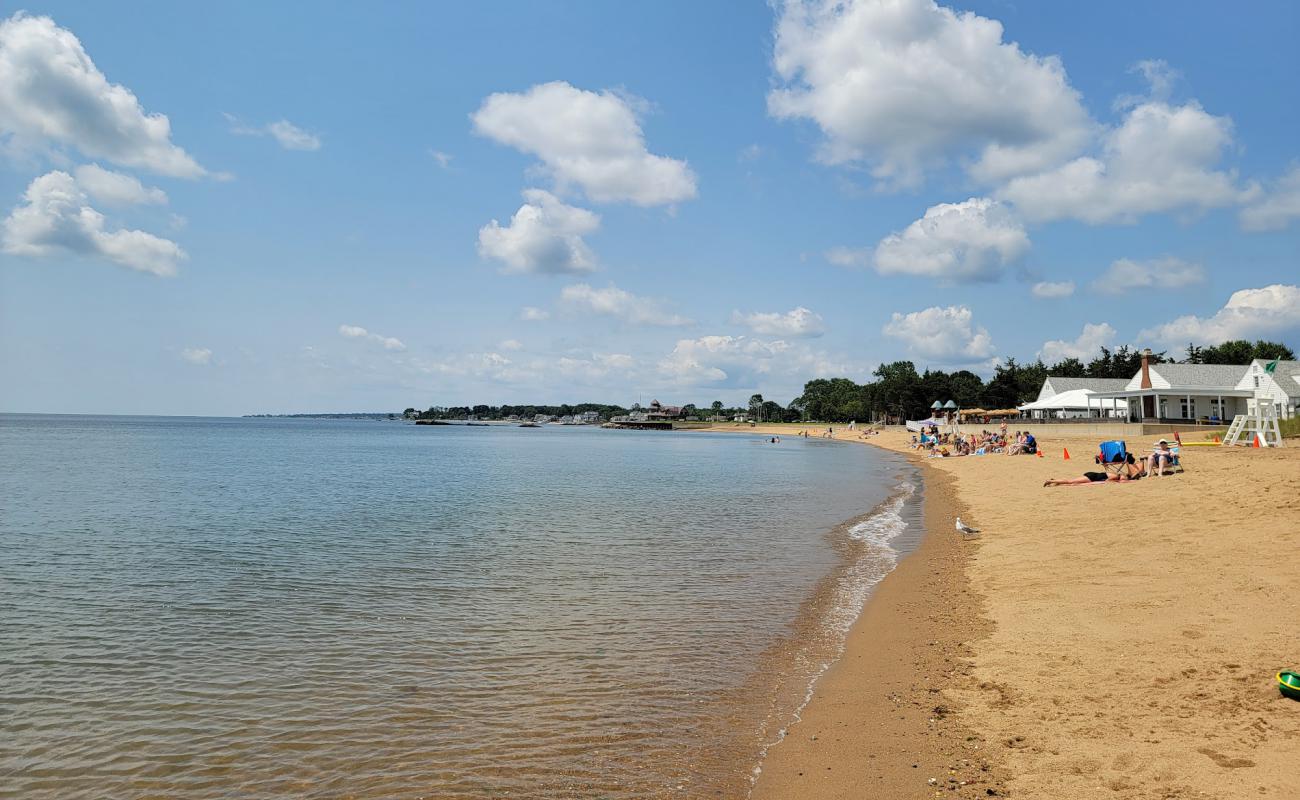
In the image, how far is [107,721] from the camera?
6742 mm

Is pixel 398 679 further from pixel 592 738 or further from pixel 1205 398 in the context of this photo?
pixel 1205 398

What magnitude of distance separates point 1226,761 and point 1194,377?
2544 inches

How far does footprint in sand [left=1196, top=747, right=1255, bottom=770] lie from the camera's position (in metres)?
4.67

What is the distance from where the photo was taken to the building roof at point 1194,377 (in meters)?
55.3

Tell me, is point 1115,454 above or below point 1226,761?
above

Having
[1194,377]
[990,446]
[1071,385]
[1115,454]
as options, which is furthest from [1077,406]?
[1115,454]

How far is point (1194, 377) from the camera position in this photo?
56812 millimetres

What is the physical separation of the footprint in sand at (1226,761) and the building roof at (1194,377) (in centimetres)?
5931

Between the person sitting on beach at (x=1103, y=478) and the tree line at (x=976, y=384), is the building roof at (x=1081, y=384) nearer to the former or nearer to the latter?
the tree line at (x=976, y=384)

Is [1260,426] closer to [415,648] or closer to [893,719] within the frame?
[893,719]

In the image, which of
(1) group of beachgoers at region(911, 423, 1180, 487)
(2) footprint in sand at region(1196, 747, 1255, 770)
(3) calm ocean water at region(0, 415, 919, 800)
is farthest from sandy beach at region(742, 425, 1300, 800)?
A: (1) group of beachgoers at region(911, 423, 1180, 487)

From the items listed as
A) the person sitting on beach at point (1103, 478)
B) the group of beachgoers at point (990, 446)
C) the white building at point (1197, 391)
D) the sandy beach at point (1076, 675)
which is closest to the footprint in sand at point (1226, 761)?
the sandy beach at point (1076, 675)

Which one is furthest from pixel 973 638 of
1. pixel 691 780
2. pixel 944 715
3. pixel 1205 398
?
pixel 1205 398

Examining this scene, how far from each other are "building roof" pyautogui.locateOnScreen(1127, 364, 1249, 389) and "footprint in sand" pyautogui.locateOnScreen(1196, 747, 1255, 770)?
5931 cm
